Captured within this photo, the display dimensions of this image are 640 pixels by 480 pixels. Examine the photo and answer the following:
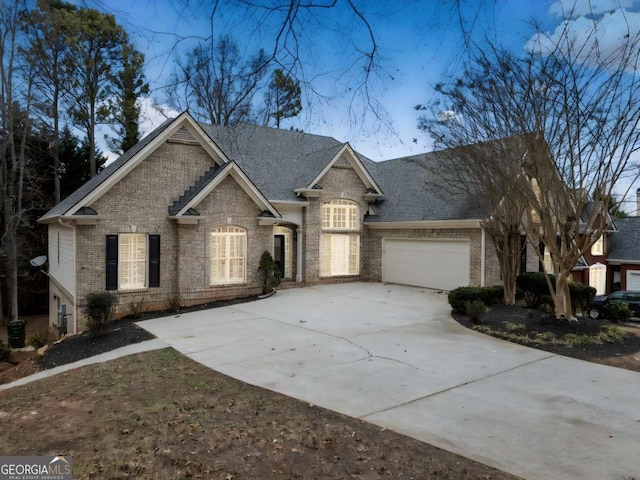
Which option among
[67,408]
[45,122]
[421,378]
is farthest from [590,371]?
[45,122]

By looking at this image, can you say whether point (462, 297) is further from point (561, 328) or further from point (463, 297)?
point (561, 328)

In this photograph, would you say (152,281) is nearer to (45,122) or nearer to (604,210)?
(45,122)

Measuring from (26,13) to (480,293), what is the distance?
1329 centimetres

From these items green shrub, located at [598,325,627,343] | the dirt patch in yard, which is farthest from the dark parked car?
the dirt patch in yard

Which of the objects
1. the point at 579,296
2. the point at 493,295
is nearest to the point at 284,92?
the point at 493,295

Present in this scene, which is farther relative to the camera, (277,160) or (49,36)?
(277,160)

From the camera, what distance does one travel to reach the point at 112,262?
14125mm

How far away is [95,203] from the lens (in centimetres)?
1388

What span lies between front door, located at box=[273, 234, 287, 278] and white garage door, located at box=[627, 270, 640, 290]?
20.5 meters

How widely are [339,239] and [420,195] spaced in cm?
429

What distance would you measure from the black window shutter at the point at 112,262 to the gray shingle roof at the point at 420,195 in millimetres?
11307

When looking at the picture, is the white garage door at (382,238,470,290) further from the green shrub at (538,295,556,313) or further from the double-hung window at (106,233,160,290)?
the double-hung window at (106,233,160,290)

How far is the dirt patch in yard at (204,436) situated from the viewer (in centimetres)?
436

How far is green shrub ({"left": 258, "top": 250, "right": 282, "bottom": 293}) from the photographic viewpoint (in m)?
17.0
